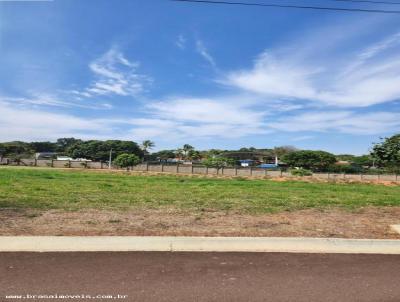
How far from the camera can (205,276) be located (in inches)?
216

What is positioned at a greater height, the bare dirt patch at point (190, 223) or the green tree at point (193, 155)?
the green tree at point (193, 155)

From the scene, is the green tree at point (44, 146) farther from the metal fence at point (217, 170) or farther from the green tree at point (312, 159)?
the green tree at point (312, 159)

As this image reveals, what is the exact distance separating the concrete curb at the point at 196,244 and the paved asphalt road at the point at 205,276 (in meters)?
0.31

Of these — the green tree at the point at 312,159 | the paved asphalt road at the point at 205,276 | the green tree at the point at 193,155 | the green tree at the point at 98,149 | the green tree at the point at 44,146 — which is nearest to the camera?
the paved asphalt road at the point at 205,276

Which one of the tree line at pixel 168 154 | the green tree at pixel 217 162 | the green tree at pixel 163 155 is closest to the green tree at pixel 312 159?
the tree line at pixel 168 154

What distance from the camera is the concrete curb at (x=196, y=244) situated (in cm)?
680

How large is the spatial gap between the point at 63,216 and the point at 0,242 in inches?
109

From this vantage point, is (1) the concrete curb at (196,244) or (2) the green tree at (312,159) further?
(2) the green tree at (312,159)

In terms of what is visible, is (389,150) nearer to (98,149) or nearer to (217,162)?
(217,162)

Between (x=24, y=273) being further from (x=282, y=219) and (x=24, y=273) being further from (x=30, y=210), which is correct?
(x=282, y=219)

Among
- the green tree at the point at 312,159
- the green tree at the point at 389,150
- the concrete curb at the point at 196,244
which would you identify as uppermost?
the green tree at the point at 312,159

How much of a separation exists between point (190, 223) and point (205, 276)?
3894 millimetres

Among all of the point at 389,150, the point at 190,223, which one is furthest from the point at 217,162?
the point at 190,223

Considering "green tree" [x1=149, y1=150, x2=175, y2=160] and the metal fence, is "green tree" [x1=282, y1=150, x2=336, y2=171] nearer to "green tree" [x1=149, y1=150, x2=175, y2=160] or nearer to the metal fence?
the metal fence
